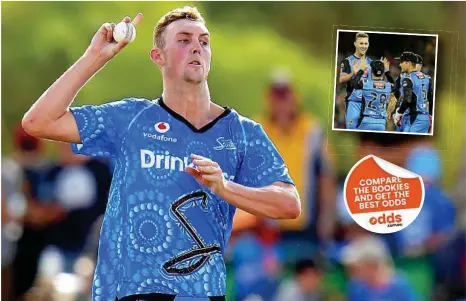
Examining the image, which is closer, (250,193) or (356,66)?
(250,193)

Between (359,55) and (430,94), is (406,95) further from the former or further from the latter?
(359,55)

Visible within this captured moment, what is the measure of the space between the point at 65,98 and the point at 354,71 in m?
2.72

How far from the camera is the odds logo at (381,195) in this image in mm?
6027

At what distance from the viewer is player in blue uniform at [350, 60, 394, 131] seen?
5730 mm

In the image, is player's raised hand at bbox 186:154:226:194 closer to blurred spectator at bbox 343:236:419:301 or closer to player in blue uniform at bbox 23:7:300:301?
player in blue uniform at bbox 23:7:300:301

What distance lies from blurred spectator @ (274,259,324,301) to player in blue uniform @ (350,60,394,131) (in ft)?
3.28

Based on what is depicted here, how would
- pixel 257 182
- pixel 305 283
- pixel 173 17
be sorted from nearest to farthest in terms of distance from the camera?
pixel 257 182
pixel 173 17
pixel 305 283

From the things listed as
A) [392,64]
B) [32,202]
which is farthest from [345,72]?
[32,202]

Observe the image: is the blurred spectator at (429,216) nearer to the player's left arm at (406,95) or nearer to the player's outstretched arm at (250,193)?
the player's left arm at (406,95)

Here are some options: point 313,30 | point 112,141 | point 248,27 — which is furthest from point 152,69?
point 112,141

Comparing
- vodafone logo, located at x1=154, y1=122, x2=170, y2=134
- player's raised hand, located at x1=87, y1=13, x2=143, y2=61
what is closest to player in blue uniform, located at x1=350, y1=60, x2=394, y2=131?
vodafone logo, located at x1=154, y1=122, x2=170, y2=134

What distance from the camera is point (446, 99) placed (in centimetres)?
602

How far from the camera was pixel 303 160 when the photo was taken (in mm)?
6105

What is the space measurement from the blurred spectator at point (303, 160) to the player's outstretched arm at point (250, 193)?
242 cm
